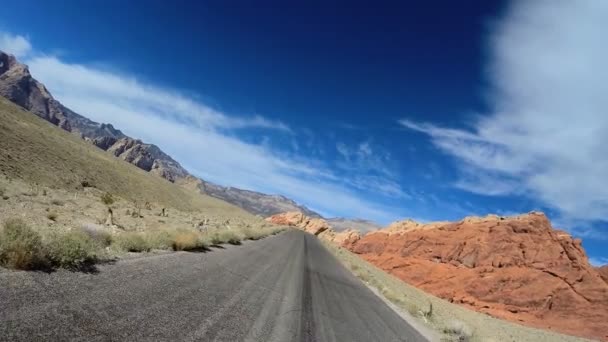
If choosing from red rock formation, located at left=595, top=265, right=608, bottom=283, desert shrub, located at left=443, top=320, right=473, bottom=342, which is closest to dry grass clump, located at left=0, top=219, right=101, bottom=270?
desert shrub, located at left=443, top=320, right=473, bottom=342

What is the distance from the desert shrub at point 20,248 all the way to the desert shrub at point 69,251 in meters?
0.30

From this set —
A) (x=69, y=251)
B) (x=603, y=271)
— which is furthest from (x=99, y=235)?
(x=603, y=271)

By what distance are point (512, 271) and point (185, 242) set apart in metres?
56.1

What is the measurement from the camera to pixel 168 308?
7.57m

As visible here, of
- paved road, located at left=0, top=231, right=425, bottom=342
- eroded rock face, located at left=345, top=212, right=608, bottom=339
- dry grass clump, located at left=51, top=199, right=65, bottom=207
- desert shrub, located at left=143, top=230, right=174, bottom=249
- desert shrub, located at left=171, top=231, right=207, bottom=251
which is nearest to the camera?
paved road, located at left=0, top=231, right=425, bottom=342

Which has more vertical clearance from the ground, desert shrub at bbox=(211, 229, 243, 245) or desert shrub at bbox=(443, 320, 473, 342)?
desert shrub at bbox=(443, 320, 473, 342)

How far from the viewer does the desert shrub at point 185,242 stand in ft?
52.1

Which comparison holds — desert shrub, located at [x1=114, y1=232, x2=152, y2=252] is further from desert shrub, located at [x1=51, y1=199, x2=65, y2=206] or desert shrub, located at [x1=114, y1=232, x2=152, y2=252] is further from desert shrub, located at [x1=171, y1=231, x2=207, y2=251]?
desert shrub, located at [x1=51, y1=199, x2=65, y2=206]

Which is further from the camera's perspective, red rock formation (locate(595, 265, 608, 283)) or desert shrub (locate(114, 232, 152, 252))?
red rock formation (locate(595, 265, 608, 283))

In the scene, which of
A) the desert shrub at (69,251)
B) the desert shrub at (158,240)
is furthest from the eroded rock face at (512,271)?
the desert shrub at (69,251)

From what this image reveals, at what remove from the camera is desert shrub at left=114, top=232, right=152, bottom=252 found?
12250mm

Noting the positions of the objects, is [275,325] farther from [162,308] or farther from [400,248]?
[400,248]

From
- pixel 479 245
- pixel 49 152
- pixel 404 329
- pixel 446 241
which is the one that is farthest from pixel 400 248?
pixel 404 329

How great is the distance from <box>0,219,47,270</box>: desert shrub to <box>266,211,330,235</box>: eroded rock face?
159 metres
